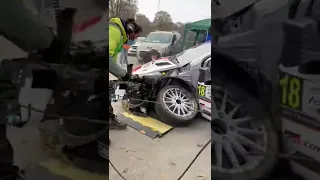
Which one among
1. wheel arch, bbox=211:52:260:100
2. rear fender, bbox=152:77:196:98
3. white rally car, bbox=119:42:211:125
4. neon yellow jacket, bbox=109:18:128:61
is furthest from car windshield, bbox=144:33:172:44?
wheel arch, bbox=211:52:260:100

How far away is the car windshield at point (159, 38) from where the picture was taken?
12089 mm

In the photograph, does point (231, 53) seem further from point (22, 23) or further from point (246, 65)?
point (22, 23)

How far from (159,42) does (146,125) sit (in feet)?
24.3

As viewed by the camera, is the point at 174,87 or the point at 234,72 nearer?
the point at 234,72

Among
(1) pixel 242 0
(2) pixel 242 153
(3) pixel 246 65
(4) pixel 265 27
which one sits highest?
(1) pixel 242 0

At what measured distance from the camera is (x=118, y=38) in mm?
3918

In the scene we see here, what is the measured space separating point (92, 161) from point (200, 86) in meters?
3.58

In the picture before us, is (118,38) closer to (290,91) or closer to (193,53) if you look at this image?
(193,53)

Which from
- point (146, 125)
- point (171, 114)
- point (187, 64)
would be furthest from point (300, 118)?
point (187, 64)

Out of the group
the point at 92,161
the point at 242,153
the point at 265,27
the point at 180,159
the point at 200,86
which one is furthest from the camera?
the point at 200,86

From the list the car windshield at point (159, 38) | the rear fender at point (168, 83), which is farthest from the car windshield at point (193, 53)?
the car windshield at point (159, 38)

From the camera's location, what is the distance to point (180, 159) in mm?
3943

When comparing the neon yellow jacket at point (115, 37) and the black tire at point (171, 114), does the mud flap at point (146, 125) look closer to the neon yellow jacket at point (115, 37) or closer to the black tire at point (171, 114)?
the black tire at point (171, 114)

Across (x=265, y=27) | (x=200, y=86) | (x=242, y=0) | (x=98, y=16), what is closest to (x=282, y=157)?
(x=265, y=27)
